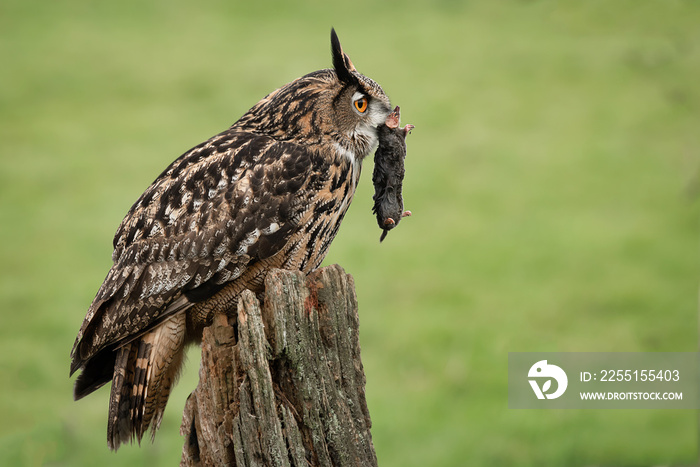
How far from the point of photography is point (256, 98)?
6348mm

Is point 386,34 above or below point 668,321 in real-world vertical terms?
above

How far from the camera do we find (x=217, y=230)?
94.3 inches

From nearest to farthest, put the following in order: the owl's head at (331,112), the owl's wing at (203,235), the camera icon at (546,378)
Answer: the owl's wing at (203,235) < the owl's head at (331,112) < the camera icon at (546,378)

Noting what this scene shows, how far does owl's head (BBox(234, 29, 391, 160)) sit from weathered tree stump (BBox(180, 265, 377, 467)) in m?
0.56

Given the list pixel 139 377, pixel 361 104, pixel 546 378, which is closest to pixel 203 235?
pixel 139 377

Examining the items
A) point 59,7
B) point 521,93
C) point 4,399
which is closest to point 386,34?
point 521,93

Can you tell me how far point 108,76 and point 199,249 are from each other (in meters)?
5.08

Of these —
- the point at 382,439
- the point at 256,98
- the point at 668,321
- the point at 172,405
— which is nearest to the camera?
the point at 382,439

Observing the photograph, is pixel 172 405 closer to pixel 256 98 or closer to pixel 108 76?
pixel 256 98

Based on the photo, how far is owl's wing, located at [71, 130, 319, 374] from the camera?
2.39 m

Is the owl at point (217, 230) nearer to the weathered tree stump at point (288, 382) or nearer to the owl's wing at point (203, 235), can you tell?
the owl's wing at point (203, 235)

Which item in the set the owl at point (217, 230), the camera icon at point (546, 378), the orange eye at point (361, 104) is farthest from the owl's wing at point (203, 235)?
the camera icon at point (546, 378)

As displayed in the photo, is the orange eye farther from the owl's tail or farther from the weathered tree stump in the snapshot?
the owl's tail

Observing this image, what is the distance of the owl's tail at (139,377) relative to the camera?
2418 mm
